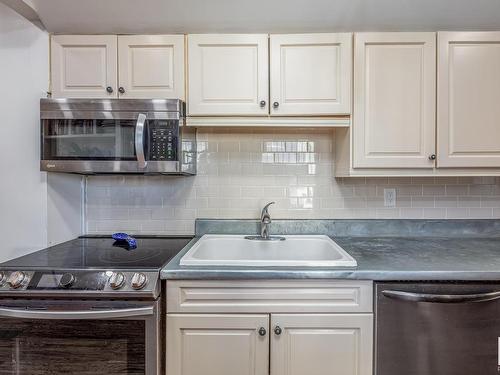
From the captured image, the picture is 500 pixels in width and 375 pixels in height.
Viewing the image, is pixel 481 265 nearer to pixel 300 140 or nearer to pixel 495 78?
pixel 495 78

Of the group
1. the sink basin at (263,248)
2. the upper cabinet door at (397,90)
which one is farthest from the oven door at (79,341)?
the upper cabinet door at (397,90)

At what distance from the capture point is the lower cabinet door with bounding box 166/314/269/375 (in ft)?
4.22

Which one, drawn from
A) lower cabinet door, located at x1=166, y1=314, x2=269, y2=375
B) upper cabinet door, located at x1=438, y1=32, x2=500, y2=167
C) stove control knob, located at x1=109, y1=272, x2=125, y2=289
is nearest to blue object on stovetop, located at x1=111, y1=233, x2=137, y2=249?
stove control knob, located at x1=109, y1=272, x2=125, y2=289

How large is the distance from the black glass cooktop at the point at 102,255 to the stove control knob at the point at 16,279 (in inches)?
1.4

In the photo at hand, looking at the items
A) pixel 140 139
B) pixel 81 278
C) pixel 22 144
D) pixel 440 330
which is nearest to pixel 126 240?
pixel 81 278

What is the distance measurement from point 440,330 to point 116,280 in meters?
1.30

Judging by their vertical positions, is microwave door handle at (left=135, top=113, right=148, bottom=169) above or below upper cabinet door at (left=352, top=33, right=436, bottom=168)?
below

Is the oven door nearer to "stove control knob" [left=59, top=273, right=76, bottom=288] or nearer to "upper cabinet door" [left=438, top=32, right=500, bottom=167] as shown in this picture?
"stove control knob" [left=59, top=273, right=76, bottom=288]

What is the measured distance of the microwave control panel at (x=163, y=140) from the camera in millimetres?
1563

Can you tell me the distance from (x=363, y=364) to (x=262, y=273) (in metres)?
0.55

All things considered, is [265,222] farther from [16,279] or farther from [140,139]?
[16,279]

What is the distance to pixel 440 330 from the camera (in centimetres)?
127

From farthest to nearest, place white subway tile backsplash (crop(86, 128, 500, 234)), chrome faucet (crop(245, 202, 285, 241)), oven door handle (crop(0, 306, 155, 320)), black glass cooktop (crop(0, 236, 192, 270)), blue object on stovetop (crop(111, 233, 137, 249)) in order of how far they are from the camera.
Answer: white subway tile backsplash (crop(86, 128, 500, 234)) < chrome faucet (crop(245, 202, 285, 241)) < blue object on stovetop (crop(111, 233, 137, 249)) < black glass cooktop (crop(0, 236, 192, 270)) < oven door handle (crop(0, 306, 155, 320))

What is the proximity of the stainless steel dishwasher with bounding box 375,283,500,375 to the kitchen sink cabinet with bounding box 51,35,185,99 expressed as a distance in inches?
56.2
